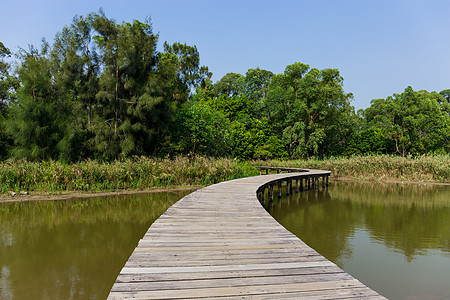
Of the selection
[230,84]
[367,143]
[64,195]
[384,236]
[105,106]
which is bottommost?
[384,236]

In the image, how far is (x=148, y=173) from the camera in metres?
14.0

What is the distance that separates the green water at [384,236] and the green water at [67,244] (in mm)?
4085

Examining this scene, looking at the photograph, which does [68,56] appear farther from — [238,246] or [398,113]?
[398,113]

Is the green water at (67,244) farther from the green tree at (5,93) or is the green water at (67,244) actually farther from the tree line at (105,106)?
the green tree at (5,93)

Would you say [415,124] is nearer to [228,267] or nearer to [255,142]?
[255,142]

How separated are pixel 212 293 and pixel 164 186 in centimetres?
1222

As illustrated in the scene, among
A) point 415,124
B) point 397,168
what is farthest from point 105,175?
point 415,124

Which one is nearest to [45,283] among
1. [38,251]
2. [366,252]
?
[38,251]

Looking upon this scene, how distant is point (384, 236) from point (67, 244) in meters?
7.41

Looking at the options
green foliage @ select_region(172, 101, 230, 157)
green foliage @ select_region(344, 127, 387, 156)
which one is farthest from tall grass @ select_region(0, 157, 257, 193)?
green foliage @ select_region(344, 127, 387, 156)

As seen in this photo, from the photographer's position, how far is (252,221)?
5191mm

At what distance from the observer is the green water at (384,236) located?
4461mm

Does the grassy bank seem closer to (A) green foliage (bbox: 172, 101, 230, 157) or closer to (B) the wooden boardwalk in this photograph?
(A) green foliage (bbox: 172, 101, 230, 157)

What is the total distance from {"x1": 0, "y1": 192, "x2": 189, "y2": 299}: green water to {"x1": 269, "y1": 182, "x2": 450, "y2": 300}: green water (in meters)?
4.09
